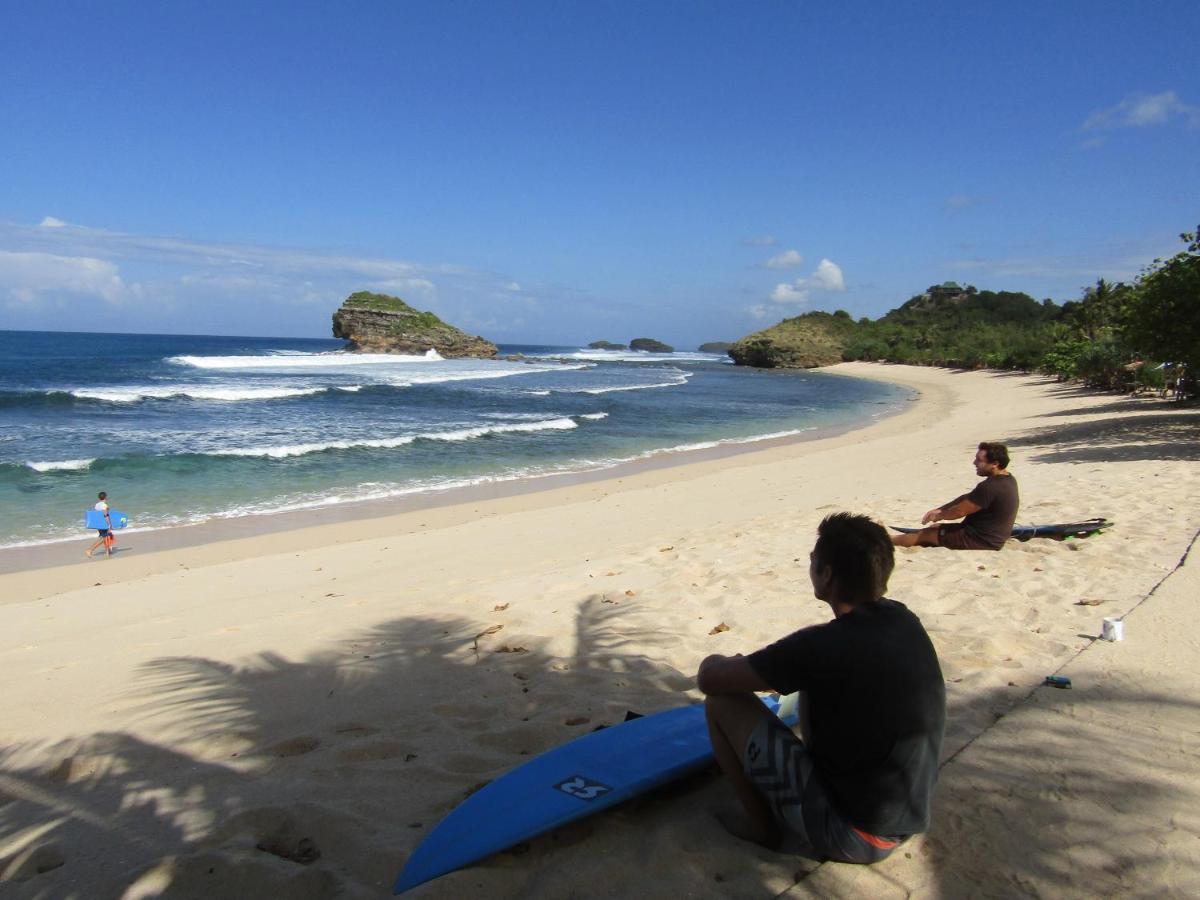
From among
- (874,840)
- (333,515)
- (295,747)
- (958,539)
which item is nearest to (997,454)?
(958,539)

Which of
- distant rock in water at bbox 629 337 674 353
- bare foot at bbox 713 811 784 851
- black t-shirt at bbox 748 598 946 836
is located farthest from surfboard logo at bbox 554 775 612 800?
distant rock in water at bbox 629 337 674 353

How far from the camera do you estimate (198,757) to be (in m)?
3.59

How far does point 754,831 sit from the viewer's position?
8.45 ft

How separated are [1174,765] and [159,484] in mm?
15788

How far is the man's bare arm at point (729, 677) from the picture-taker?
2367mm

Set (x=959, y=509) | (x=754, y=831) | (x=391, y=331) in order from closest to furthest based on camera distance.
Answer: (x=754, y=831) → (x=959, y=509) → (x=391, y=331)

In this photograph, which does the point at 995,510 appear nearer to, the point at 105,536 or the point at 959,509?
the point at 959,509

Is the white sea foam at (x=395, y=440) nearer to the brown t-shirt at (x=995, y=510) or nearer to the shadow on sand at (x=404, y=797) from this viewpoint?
the shadow on sand at (x=404, y=797)

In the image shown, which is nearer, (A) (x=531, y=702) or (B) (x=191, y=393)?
(A) (x=531, y=702)

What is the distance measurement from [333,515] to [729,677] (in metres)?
10.8

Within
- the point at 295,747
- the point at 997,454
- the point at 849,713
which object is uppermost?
the point at 997,454

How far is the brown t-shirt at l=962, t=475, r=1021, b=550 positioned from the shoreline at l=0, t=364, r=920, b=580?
8493mm

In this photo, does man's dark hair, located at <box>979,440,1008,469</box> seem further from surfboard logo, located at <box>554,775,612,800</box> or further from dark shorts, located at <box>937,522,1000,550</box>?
surfboard logo, located at <box>554,775,612,800</box>

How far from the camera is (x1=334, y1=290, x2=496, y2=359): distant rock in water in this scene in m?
76.4
